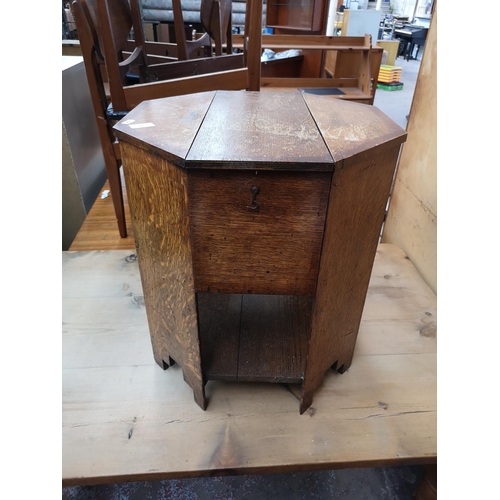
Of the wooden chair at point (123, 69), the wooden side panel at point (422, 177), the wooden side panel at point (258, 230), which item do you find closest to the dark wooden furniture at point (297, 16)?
the wooden chair at point (123, 69)

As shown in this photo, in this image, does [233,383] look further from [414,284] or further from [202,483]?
[414,284]

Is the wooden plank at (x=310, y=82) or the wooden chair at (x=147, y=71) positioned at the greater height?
the wooden chair at (x=147, y=71)

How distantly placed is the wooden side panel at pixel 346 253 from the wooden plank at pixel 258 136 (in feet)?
0.25

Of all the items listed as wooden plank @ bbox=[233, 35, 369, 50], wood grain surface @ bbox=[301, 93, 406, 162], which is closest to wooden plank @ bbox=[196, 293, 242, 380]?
wood grain surface @ bbox=[301, 93, 406, 162]

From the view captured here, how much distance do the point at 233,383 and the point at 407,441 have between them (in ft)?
1.42

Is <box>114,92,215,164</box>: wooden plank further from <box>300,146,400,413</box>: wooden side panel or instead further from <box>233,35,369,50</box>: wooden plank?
<box>233,35,369,50</box>: wooden plank

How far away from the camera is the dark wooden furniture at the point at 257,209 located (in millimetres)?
596

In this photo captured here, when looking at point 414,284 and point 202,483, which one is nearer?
point 202,483

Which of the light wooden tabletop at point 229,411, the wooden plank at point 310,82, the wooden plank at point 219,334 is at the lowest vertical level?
the light wooden tabletop at point 229,411

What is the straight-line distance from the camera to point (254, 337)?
1.00 meters

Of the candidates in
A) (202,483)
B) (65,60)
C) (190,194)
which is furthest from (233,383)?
(65,60)

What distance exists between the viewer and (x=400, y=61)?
783cm

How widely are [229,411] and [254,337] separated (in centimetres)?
20

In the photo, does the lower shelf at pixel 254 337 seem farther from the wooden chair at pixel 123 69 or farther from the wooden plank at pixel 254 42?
the wooden plank at pixel 254 42
